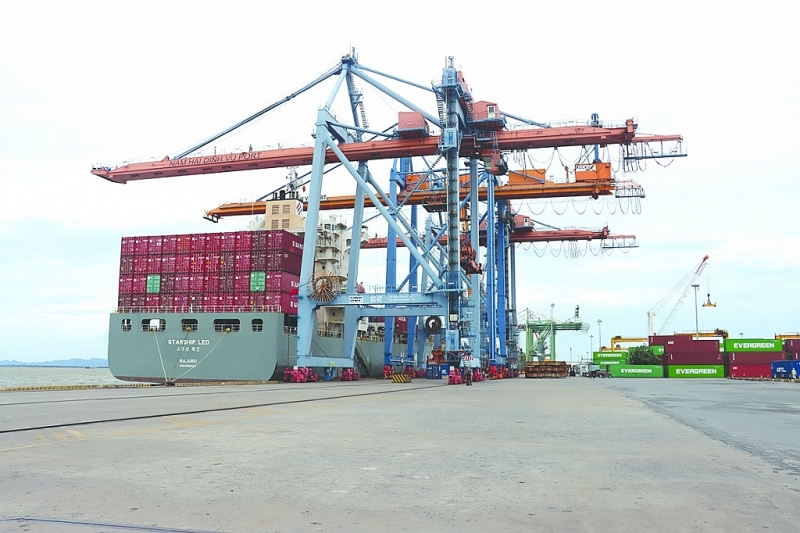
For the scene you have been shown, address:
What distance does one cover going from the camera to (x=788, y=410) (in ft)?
49.2

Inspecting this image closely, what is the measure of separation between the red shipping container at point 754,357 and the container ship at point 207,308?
40.0 metres

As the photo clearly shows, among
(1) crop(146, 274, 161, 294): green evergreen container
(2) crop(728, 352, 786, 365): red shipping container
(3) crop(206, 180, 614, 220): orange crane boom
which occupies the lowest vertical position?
(2) crop(728, 352, 786, 365): red shipping container

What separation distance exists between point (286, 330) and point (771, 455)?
3134 cm

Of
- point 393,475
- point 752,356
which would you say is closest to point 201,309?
point 393,475

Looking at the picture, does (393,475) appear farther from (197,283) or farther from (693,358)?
(693,358)

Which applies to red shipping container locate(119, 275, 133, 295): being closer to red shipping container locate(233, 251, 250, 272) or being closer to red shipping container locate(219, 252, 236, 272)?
red shipping container locate(219, 252, 236, 272)

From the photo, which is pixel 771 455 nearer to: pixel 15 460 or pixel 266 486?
pixel 266 486

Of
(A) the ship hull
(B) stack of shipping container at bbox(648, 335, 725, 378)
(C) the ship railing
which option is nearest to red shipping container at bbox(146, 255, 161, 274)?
(C) the ship railing

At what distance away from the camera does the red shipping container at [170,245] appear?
126ft

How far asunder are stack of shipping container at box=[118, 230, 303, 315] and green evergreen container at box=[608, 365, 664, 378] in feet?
129

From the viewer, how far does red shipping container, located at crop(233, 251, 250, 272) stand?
3712 cm

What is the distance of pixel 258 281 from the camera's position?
1449 inches

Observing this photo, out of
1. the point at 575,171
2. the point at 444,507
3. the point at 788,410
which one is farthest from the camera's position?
the point at 575,171

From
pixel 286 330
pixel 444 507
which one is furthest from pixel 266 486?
pixel 286 330
